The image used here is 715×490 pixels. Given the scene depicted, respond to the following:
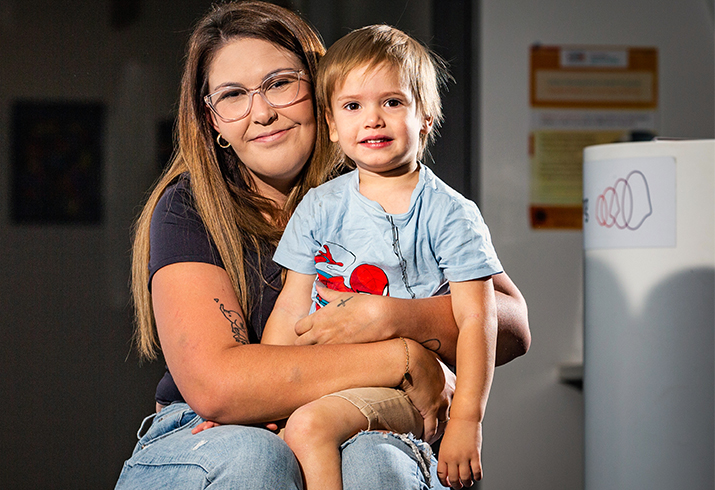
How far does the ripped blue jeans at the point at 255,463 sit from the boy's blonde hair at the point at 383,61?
1.82ft

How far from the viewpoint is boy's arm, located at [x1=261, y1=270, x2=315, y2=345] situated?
3.87 ft

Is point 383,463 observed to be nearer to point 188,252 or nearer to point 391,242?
point 391,242

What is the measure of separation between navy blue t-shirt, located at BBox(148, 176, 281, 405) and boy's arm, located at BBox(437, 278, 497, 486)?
1.26 feet

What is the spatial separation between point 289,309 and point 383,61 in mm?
475

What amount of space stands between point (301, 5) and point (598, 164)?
4.30 feet

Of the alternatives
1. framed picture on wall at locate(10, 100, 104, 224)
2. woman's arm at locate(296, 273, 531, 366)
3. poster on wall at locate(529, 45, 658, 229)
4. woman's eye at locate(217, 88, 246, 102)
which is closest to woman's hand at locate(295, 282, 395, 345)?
woman's arm at locate(296, 273, 531, 366)

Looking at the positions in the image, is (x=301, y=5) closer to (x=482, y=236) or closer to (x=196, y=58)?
(x=196, y=58)

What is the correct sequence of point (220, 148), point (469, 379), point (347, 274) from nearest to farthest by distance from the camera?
1. point (469, 379)
2. point (347, 274)
3. point (220, 148)

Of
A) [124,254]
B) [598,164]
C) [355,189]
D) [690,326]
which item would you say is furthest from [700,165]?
[124,254]

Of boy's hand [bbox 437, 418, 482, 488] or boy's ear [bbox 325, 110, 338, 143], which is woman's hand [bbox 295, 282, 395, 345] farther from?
boy's ear [bbox 325, 110, 338, 143]

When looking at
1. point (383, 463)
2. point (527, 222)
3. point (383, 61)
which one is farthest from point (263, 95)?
point (527, 222)

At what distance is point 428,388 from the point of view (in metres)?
1.07

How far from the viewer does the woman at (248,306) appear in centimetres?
99

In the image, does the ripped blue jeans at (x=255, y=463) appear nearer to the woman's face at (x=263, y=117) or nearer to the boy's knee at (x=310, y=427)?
the boy's knee at (x=310, y=427)
